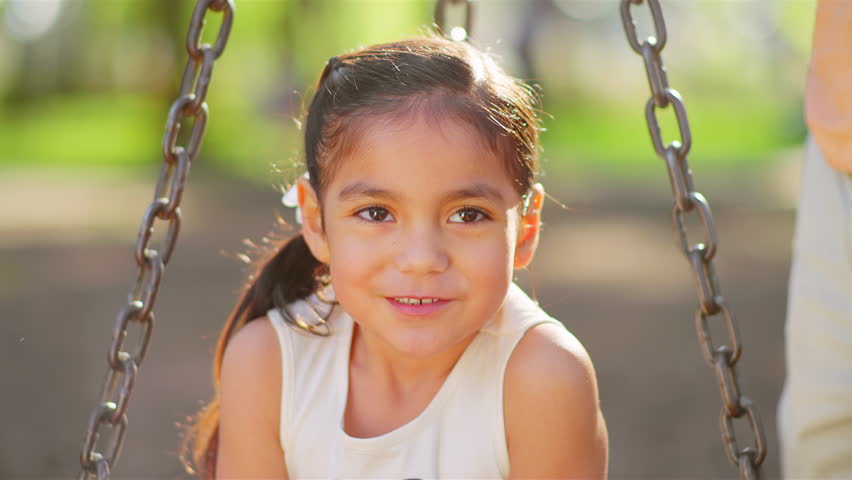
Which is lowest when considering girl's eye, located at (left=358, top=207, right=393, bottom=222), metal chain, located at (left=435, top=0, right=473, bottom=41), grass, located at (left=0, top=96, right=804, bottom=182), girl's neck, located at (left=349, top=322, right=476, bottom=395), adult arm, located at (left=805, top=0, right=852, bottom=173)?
girl's neck, located at (left=349, top=322, right=476, bottom=395)

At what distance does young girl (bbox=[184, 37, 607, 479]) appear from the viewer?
186 cm

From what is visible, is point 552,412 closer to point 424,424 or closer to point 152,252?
point 424,424

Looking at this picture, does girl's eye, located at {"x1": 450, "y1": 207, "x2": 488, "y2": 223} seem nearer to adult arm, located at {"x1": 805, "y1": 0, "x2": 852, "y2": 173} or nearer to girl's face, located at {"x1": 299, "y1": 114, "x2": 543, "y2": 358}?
girl's face, located at {"x1": 299, "y1": 114, "x2": 543, "y2": 358}

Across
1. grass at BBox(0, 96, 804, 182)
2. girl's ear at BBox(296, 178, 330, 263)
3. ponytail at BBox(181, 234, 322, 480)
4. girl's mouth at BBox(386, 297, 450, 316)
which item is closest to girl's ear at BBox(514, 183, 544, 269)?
girl's mouth at BBox(386, 297, 450, 316)

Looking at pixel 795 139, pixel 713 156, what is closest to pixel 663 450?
pixel 713 156

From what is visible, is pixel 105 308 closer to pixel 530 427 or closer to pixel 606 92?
pixel 530 427

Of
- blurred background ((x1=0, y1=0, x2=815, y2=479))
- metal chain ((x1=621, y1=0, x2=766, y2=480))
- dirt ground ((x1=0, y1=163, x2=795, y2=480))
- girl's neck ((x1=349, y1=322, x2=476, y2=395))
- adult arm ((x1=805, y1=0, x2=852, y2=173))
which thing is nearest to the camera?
metal chain ((x1=621, y1=0, x2=766, y2=480))

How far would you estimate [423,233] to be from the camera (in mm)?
1833

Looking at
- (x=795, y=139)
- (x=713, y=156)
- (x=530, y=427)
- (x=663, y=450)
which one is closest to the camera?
(x=530, y=427)

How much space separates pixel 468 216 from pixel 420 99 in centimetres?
23

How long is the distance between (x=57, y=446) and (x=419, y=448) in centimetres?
246

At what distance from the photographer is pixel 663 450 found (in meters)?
3.93

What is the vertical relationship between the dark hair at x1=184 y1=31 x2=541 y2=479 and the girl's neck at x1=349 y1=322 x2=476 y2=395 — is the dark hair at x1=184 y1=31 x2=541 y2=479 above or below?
above

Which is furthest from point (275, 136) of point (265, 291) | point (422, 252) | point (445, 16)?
point (422, 252)
